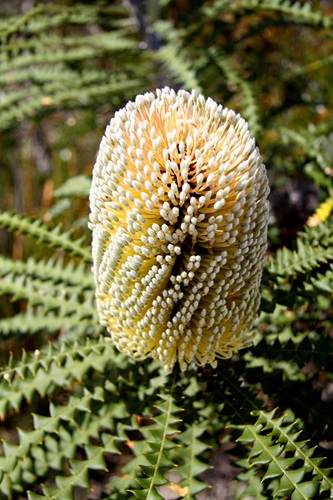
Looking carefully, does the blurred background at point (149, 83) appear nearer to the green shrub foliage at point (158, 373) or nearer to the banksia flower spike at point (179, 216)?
the green shrub foliage at point (158, 373)

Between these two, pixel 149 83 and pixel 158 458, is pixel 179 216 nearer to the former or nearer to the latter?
pixel 158 458

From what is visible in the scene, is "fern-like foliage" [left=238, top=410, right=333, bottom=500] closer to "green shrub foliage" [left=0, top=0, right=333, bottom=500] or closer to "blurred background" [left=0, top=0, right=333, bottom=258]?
"green shrub foliage" [left=0, top=0, right=333, bottom=500]

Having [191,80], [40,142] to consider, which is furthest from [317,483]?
[40,142]

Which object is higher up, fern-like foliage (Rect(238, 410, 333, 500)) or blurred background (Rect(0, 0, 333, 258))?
blurred background (Rect(0, 0, 333, 258))

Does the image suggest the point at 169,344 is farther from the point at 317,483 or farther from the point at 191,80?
the point at 191,80

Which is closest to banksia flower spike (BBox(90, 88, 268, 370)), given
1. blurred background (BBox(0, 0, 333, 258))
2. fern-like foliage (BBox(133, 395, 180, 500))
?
fern-like foliage (BBox(133, 395, 180, 500))

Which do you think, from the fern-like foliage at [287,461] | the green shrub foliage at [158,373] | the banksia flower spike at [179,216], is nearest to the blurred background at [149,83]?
the green shrub foliage at [158,373]

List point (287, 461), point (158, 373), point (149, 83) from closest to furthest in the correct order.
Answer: point (287, 461) → point (158, 373) → point (149, 83)

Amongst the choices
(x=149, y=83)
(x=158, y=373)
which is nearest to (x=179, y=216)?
(x=158, y=373)

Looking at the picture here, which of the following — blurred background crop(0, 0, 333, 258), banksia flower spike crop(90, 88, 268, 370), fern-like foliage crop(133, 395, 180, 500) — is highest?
blurred background crop(0, 0, 333, 258)
